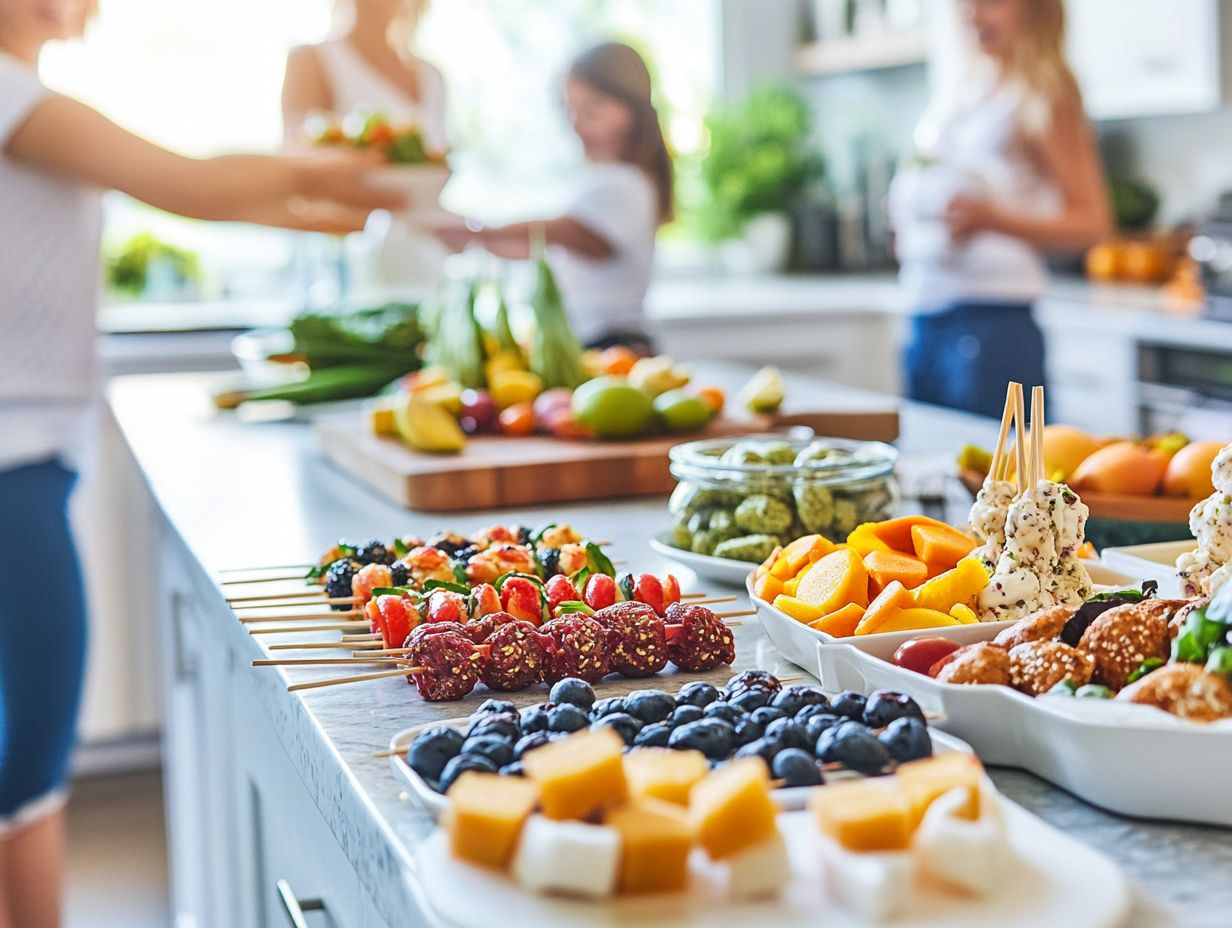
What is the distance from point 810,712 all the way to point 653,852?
0.20 metres

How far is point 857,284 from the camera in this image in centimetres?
504

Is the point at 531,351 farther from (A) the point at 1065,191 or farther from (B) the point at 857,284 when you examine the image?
(B) the point at 857,284

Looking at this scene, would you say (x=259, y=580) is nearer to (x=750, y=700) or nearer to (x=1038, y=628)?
(x=750, y=700)

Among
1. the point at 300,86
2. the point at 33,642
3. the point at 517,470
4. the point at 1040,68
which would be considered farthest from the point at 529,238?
the point at 33,642

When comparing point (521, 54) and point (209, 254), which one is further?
point (521, 54)

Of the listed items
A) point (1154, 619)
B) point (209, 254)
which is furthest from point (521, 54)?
point (1154, 619)

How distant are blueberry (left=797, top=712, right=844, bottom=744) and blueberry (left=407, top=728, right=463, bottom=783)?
20cm

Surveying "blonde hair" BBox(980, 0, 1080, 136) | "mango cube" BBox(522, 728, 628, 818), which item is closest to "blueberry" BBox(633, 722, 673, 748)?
"mango cube" BBox(522, 728, 628, 818)

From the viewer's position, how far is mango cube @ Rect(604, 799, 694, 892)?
715 mm

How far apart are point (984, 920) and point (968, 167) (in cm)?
281

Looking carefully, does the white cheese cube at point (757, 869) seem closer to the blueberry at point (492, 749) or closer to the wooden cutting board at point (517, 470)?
the blueberry at point (492, 749)

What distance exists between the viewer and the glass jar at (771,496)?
4.66 ft

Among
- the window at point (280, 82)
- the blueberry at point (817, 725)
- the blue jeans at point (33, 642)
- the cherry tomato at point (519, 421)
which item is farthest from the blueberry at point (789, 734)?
the window at point (280, 82)

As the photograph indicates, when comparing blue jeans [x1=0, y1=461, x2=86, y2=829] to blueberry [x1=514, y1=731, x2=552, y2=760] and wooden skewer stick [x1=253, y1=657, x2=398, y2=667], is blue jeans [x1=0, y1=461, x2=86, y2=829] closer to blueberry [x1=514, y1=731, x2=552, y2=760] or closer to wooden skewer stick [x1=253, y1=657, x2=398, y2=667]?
wooden skewer stick [x1=253, y1=657, x2=398, y2=667]
